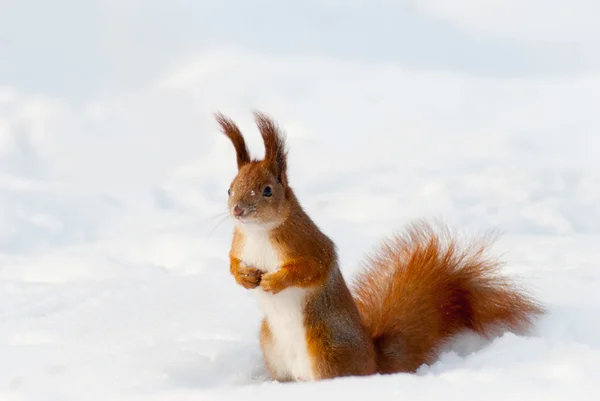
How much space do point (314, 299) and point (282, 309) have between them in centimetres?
10

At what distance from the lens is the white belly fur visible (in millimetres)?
2695

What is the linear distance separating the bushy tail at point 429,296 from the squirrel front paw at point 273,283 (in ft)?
1.58

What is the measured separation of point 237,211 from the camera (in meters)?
2.61

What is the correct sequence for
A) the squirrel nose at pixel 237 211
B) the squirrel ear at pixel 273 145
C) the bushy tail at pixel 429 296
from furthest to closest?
the bushy tail at pixel 429 296, the squirrel ear at pixel 273 145, the squirrel nose at pixel 237 211

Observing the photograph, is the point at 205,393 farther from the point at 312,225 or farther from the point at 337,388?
the point at 312,225

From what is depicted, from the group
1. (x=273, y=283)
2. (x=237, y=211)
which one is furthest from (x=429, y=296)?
(x=237, y=211)

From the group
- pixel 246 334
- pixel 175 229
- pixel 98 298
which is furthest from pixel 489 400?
pixel 175 229

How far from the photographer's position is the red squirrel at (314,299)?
2.68 m

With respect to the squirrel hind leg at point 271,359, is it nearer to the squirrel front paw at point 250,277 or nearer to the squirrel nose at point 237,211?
the squirrel front paw at point 250,277

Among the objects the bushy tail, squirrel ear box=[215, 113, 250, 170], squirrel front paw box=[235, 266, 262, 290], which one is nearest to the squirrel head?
squirrel ear box=[215, 113, 250, 170]

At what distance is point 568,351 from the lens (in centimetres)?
266

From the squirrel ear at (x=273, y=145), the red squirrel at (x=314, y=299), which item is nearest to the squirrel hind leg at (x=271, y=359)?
the red squirrel at (x=314, y=299)

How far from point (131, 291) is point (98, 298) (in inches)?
6.6

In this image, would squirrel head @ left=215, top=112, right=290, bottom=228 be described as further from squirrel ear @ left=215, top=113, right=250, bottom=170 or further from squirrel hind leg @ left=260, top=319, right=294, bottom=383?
squirrel hind leg @ left=260, top=319, right=294, bottom=383
